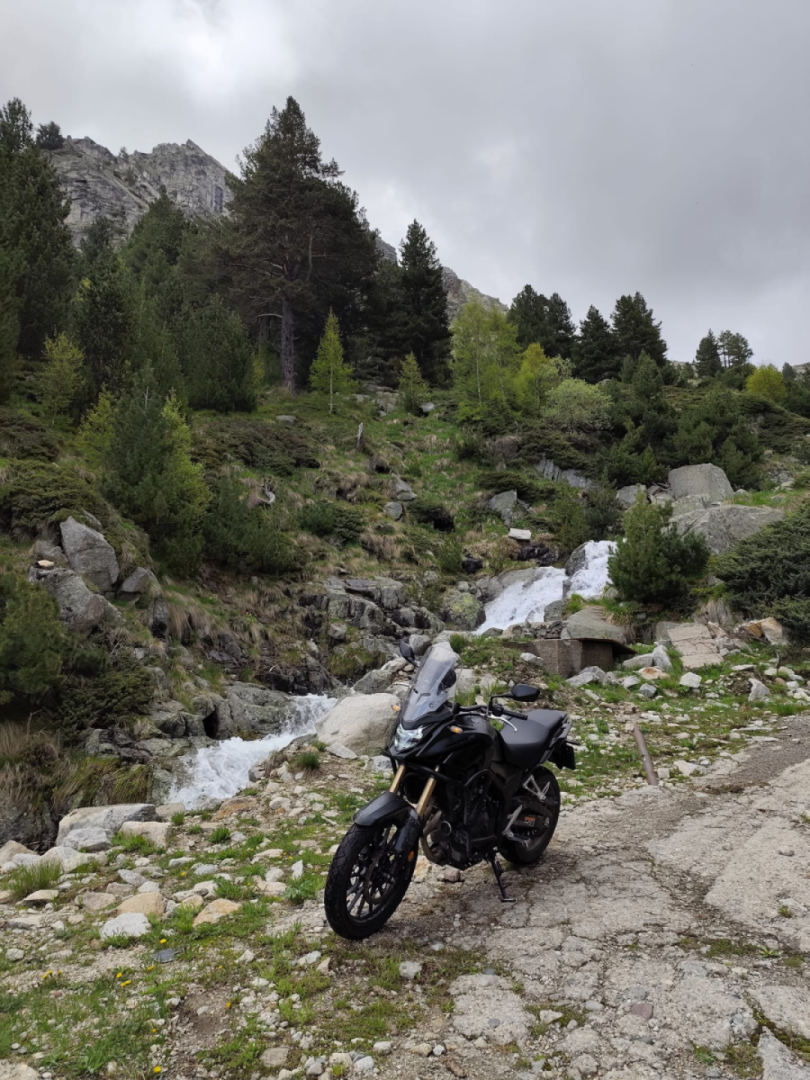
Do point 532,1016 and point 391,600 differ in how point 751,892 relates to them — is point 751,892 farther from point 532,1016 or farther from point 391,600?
point 391,600

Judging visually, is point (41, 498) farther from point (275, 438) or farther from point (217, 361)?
point (217, 361)

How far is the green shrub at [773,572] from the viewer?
12258 millimetres

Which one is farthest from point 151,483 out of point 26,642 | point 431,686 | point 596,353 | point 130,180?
point 130,180

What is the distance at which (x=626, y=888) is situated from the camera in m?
4.09

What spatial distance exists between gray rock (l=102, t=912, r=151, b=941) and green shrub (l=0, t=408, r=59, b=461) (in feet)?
40.8

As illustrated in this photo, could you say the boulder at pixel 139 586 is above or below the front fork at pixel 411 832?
above

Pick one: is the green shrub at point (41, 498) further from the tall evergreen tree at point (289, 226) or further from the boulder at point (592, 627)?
the tall evergreen tree at point (289, 226)

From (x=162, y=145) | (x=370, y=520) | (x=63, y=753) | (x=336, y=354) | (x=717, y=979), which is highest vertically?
(x=162, y=145)

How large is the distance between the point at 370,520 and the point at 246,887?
61.6 ft

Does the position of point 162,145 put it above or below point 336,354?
above

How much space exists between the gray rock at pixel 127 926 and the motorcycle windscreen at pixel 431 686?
7.31 ft

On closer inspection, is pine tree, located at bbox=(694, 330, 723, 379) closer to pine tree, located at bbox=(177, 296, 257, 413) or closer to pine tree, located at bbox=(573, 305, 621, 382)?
pine tree, located at bbox=(573, 305, 621, 382)

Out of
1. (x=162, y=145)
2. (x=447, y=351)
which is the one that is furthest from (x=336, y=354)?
(x=162, y=145)

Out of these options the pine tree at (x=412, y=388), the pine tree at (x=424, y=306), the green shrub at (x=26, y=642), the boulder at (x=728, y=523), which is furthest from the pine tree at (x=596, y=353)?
the green shrub at (x=26, y=642)
